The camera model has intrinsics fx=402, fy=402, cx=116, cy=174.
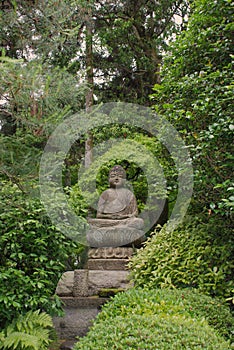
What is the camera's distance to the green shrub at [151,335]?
2676 millimetres

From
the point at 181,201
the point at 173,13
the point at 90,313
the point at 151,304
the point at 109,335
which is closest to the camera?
the point at 109,335

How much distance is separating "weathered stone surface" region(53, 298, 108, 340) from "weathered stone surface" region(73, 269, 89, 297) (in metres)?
0.10

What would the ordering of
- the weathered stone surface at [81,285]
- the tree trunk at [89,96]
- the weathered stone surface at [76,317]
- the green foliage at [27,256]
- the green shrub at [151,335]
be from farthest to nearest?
the tree trunk at [89,96]
the weathered stone surface at [81,285]
the weathered stone surface at [76,317]
the green foliage at [27,256]
the green shrub at [151,335]

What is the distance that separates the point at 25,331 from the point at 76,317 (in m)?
1.19

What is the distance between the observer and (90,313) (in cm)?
498

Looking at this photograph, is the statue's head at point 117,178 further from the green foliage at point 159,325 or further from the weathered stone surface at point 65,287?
the green foliage at point 159,325

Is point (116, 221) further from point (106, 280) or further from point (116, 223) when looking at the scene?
point (106, 280)

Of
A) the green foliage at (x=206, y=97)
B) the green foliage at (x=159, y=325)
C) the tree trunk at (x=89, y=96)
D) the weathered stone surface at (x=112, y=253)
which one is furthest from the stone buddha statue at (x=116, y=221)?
the tree trunk at (x=89, y=96)

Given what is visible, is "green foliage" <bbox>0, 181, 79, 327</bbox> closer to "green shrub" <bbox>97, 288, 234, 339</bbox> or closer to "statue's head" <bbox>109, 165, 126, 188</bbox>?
"green shrub" <bbox>97, 288, 234, 339</bbox>

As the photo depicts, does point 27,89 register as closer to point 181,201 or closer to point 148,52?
point 181,201

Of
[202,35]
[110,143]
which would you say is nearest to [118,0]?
[110,143]

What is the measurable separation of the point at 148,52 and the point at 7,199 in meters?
8.31

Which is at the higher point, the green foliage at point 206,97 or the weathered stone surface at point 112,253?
the green foliage at point 206,97

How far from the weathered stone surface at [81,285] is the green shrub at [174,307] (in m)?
1.27
